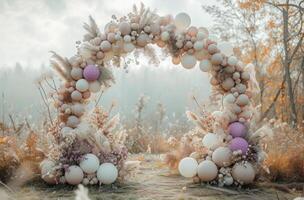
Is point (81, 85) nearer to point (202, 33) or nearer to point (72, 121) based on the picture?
point (72, 121)

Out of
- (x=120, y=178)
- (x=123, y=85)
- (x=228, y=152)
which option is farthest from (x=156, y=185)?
(x=123, y=85)

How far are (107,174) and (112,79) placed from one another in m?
1.02

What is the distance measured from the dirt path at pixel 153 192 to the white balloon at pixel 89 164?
182 millimetres

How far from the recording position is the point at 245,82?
4.80 m

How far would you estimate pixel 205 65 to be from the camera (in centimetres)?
480

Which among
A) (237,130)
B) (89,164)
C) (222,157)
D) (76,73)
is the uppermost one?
(76,73)

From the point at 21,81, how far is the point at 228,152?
A: 4182 centimetres

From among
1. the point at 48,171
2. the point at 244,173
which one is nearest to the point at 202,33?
the point at 244,173

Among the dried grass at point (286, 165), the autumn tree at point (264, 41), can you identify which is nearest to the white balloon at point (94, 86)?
the dried grass at point (286, 165)

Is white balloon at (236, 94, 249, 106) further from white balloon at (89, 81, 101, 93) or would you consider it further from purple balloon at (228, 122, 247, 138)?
white balloon at (89, 81, 101, 93)

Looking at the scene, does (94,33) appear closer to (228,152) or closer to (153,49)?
(153,49)

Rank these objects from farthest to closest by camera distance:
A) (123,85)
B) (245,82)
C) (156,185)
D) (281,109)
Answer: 1. (123,85)
2. (281,109)
3. (245,82)
4. (156,185)

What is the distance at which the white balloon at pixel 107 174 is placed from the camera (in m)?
4.42

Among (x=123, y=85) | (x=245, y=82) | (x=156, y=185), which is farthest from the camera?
(x=123, y=85)
